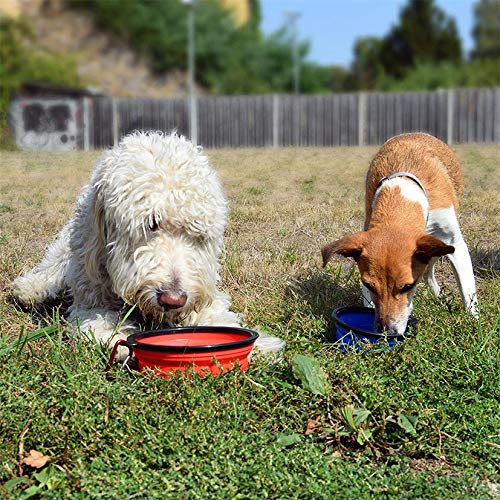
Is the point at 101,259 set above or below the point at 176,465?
above

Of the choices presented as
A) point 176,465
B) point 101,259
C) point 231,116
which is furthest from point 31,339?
point 231,116

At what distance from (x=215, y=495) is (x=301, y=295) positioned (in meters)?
2.63

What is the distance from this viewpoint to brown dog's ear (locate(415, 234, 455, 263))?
14.5 feet

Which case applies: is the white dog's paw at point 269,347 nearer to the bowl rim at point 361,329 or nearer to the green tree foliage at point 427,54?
the bowl rim at point 361,329

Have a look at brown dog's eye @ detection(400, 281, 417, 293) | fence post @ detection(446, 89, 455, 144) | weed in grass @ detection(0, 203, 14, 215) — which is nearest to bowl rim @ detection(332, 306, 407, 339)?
brown dog's eye @ detection(400, 281, 417, 293)

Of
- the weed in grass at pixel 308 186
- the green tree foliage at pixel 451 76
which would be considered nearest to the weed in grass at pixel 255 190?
the weed in grass at pixel 308 186

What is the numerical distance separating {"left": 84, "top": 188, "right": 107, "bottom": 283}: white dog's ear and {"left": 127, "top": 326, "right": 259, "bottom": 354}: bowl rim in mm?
693

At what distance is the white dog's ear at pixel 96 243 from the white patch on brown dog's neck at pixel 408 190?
2.02 m

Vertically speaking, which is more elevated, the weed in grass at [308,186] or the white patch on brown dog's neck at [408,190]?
the white patch on brown dog's neck at [408,190]

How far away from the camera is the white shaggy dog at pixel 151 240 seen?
13.1 ft

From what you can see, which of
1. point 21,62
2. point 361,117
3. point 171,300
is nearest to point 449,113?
point 361,117

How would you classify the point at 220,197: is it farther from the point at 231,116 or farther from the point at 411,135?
the point at 231,116

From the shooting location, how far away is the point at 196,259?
417 cm

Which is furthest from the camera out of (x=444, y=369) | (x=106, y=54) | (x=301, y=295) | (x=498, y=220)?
(x=106, y=54)
